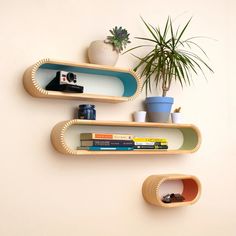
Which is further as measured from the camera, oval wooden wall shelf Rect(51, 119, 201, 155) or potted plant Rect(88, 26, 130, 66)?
potted plant Rect(88, 26, 130, 66)

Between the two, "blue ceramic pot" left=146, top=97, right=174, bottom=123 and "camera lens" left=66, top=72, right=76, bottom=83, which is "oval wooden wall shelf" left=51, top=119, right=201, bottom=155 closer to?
"blue ceramic pot" left=146, top=97, right=174, bottom=123

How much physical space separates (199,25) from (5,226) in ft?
6.59

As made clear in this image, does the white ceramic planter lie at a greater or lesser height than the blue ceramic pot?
greater

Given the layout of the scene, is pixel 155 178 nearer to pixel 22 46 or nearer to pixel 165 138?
pixel 165 138

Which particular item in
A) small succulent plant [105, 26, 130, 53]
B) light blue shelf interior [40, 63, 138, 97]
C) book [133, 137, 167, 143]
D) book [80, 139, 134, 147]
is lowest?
book [80, 139, 134, 147]

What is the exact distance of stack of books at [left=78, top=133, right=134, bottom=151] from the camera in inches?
85.1

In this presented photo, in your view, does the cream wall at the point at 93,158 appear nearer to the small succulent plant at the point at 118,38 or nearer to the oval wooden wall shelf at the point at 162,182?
the oval wooden wall shelf at the point at 162,182

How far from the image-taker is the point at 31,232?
208cm

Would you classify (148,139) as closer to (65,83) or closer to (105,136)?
(105,136)

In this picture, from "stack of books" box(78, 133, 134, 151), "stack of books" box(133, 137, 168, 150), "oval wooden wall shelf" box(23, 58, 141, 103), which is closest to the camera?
"oval wooden wall shelf" box(23, 58, 141, 103)

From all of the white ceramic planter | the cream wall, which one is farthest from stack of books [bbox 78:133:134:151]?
the white ceramic planter

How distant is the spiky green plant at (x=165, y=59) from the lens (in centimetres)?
245

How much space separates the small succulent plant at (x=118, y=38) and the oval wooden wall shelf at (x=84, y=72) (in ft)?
0.48

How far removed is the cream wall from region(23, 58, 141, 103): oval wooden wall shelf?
92mm
